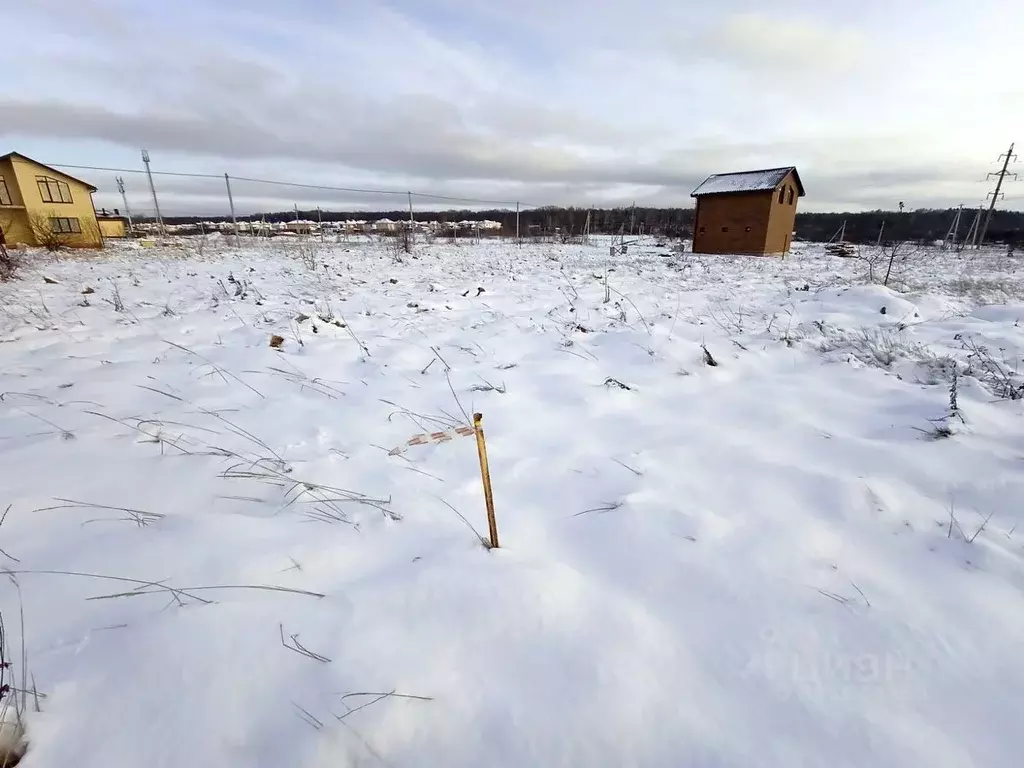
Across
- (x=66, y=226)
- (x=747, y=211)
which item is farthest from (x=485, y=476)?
(x=66, y=226)

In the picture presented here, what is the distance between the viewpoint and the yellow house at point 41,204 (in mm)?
23234

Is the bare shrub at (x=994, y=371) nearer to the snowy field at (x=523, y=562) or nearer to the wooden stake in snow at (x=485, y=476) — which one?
the snowy field at (x=523, y=562)

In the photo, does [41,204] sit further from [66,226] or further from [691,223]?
[691,223]

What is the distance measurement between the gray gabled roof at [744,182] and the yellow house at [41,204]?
1301 inches

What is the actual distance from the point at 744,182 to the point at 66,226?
1454 inches

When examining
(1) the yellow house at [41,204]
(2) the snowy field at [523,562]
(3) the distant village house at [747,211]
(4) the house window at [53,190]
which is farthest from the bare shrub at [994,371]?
(4) the house window at [53,190]

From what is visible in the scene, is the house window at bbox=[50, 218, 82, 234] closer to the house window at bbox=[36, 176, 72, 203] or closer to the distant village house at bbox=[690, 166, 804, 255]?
the house window at bbox=[36, 176, 72, 203]

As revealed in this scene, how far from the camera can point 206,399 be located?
3607mm

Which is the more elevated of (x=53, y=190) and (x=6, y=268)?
(x=53, y=190)

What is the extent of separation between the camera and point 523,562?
1898mm

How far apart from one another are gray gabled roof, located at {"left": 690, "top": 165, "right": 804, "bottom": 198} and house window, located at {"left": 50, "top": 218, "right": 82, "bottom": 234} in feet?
113

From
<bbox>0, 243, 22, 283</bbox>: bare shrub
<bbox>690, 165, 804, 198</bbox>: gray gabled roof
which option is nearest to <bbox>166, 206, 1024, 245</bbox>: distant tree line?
<bbox>690, 165, 804, 198</bbox>: gray gabled roof

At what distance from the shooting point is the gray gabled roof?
21.7 m

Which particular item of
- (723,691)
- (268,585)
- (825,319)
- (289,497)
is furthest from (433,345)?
(825,319)
